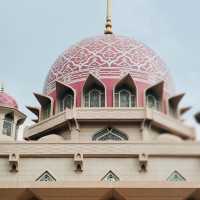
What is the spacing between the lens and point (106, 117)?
76.6 feet

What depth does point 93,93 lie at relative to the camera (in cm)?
2533

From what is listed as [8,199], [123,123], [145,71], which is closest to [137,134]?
[123,123]

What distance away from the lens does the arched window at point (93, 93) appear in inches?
984

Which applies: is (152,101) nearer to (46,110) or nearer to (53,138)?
(46,110)

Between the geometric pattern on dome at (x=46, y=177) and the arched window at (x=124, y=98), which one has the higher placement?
the arched window at (x=124, y=98)

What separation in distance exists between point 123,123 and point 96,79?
2.91 metres

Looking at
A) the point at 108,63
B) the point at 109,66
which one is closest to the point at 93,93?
the point at 109,66

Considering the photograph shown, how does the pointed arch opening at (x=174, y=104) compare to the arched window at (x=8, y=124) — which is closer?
the arched window at (x=8, y=124)

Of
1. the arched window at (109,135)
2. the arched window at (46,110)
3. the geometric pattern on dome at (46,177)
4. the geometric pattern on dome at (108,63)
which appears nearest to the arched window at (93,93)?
the geometric pattern on dome at (108,63)

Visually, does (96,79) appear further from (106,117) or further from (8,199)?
(8,199)

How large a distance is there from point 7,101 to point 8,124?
110cm

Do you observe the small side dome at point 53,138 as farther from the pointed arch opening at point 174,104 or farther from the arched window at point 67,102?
the pointed arch opening at point 174,104

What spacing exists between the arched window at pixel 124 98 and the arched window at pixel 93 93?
73cm

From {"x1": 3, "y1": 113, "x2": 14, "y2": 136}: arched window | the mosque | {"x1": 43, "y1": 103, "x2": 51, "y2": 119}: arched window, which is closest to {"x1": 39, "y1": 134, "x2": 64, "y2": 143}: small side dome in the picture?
the mosque
